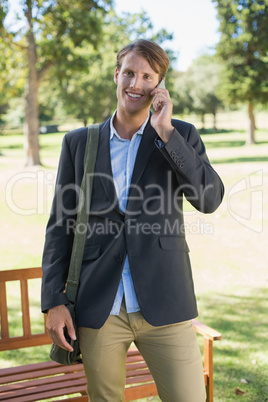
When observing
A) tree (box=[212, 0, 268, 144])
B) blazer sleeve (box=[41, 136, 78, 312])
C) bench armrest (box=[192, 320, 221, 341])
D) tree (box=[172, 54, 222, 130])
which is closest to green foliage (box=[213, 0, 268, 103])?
tree (box=[212, 0, 268, 144])

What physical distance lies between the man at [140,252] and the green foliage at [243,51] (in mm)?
32384

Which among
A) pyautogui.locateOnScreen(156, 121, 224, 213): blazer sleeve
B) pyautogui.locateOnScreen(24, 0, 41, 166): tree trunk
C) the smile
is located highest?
pyautogui.locateOnScreen(24, 0, 41, 166): tree trunk

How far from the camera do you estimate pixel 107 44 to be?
119 feet

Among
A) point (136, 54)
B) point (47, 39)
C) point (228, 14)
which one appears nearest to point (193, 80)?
point (228, 14)

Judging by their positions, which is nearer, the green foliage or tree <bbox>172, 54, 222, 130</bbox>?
the green foliage

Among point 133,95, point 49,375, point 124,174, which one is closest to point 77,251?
point 124,174

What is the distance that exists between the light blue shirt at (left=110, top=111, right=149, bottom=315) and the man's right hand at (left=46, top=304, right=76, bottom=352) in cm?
22

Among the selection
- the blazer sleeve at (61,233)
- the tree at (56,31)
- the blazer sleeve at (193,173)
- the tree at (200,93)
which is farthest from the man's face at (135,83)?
the tree at (200,93)

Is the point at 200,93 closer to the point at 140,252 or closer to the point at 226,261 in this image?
the point at 226,261

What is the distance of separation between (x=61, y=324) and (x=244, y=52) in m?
36.0

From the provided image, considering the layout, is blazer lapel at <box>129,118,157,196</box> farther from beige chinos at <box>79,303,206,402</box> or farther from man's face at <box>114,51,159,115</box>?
beige chinos at <box>79,303,206,402</box>

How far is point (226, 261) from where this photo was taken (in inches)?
328

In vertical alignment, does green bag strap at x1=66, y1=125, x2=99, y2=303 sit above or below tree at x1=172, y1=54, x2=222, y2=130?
below

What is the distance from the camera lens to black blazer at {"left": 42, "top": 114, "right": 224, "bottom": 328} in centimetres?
216
